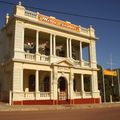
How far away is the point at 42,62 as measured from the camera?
24.1 m

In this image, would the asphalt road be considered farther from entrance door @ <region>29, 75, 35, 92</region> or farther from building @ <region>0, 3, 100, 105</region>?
entrance door @ <region>29, 75, 35, 92</region>

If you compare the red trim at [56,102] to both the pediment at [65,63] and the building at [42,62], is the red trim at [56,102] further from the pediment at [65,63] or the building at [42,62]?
the pediment at [65,63]

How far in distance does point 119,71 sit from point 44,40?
61.7 ft

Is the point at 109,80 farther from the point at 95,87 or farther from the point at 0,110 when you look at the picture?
the point at 0,110

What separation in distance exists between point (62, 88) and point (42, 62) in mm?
5121

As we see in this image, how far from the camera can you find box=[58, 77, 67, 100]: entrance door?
2573 cm

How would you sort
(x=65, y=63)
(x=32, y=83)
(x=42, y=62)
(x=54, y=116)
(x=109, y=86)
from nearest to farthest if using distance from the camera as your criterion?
(x=54, y=116) < (x=42, y=62) < (x=32, y=83) < (x=65, y=63) < (x=109, y=86)

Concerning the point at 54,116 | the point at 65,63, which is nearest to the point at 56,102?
the point at 65,63

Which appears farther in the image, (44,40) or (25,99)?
(44,40)

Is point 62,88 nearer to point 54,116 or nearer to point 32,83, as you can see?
point 32,83

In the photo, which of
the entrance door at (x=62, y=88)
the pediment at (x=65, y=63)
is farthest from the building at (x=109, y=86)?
the pediment at (x=65, y=63)

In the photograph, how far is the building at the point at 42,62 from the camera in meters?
22.6

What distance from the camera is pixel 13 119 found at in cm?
1185

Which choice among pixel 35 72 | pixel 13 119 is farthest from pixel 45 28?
pixel 13 119
